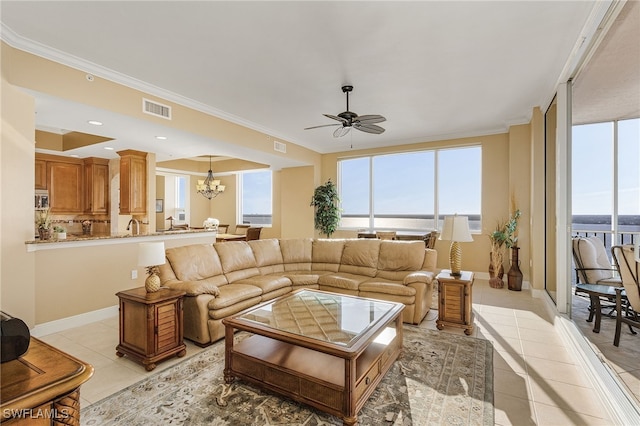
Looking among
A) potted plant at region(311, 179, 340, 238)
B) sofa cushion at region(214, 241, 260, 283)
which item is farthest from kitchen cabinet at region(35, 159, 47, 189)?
potted plant at region(311, 179, 340, 238)

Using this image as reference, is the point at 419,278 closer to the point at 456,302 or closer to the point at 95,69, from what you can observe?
the point at 456,302

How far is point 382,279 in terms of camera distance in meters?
4.14

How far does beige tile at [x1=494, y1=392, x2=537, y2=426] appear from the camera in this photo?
1.96m

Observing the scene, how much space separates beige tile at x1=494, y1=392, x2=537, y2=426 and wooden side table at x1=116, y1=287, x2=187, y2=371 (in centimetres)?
269

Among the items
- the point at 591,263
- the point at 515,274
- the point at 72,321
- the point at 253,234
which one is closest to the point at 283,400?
the point at 72,321

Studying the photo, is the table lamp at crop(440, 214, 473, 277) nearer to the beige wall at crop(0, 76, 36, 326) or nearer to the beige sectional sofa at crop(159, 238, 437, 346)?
the beige sectional sofa at crop(159, 238, 437, 346)

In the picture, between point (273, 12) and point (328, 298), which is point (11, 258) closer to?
point (328, 298)

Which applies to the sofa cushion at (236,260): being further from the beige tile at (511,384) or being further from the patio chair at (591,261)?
the patio chair at (591,261)

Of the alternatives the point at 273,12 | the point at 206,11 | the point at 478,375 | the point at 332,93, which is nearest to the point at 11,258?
the point at 206,11

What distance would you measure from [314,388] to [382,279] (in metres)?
2.32

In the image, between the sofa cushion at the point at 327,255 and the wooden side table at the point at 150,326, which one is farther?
the sofa cushion at the point at 327,255

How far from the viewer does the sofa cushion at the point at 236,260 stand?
4.03 m

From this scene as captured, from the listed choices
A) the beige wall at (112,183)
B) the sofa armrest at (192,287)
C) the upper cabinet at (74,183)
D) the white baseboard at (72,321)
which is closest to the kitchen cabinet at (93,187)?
the upper cabinet at (74,183)

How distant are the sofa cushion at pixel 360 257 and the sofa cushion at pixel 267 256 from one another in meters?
0.99
